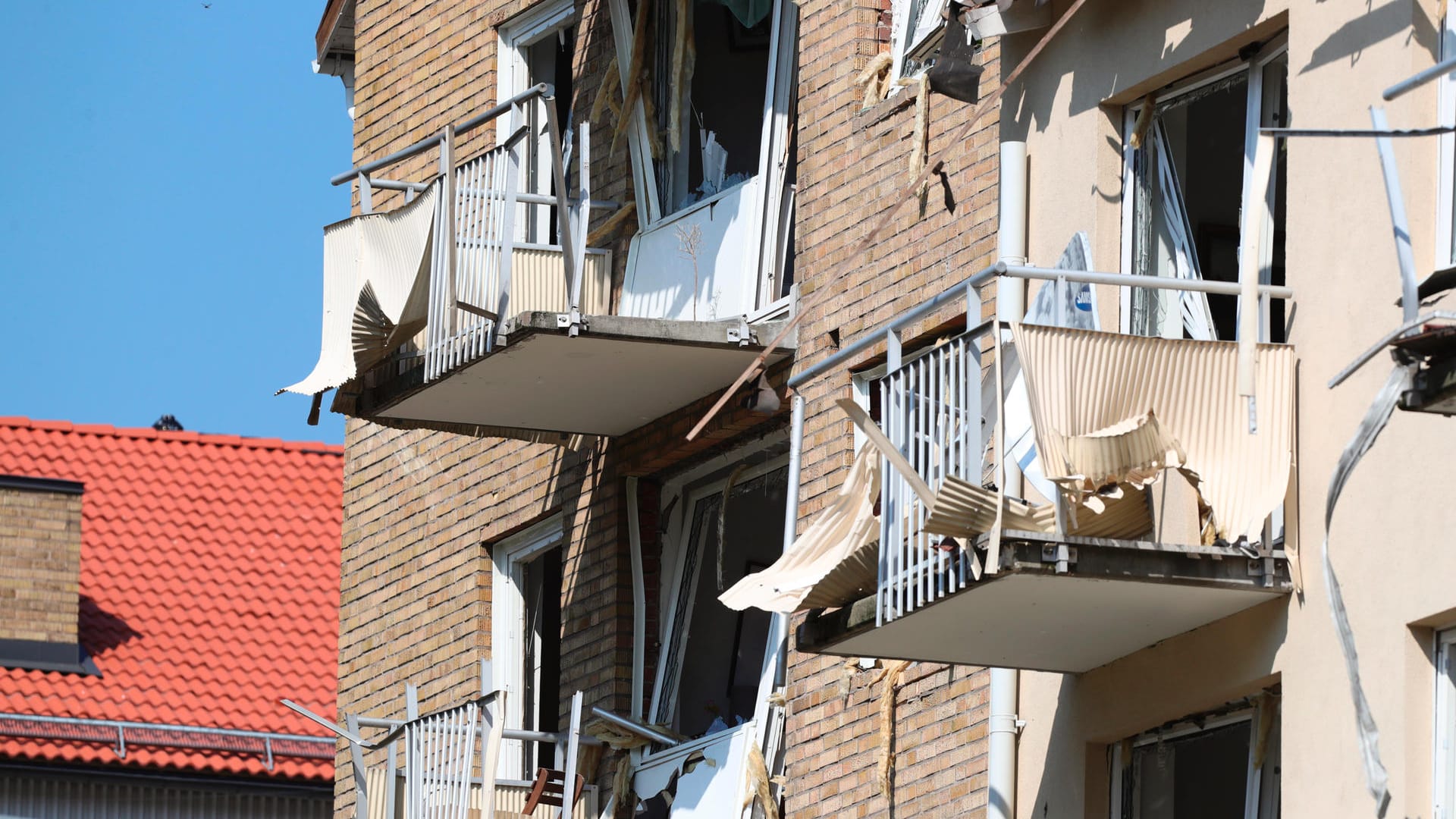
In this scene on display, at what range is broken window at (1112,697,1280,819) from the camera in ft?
38.1

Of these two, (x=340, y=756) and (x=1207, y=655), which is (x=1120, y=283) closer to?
(x=1207, y=655)

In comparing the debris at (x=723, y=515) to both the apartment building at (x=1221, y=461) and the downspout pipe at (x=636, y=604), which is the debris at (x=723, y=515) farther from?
the apartment building at (x=1221, y=461)

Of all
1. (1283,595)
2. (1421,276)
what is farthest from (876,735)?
(1421,276)

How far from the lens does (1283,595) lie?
444 inches

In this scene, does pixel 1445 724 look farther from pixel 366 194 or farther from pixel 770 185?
pixel 366 194

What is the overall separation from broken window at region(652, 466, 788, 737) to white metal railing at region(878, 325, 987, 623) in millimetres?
5163

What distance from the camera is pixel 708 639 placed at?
17.9 meters

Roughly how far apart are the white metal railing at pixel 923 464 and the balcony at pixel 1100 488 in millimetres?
11

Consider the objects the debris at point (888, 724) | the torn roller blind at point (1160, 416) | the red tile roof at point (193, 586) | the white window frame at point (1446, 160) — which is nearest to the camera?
the white window frame at point (1446, 160)

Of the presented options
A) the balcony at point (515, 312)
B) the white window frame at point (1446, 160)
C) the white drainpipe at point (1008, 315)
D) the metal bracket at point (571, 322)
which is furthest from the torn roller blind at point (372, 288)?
the white window frame at point (1446, 160)

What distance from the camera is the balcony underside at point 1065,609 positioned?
11.1 m

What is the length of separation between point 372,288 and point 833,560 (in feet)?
16.4

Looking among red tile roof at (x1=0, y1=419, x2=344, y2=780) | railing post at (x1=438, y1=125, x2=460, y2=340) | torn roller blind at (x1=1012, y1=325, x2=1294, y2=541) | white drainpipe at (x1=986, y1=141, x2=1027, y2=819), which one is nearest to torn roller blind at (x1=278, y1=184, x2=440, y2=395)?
railing post at (x1=438, y1=125, x2=460, y2=340)

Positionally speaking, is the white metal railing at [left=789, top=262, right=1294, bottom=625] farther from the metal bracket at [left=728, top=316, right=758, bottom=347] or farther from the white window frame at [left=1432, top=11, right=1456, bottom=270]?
the metal bracket at [left=728, top=316, right=758, bottom=347]
